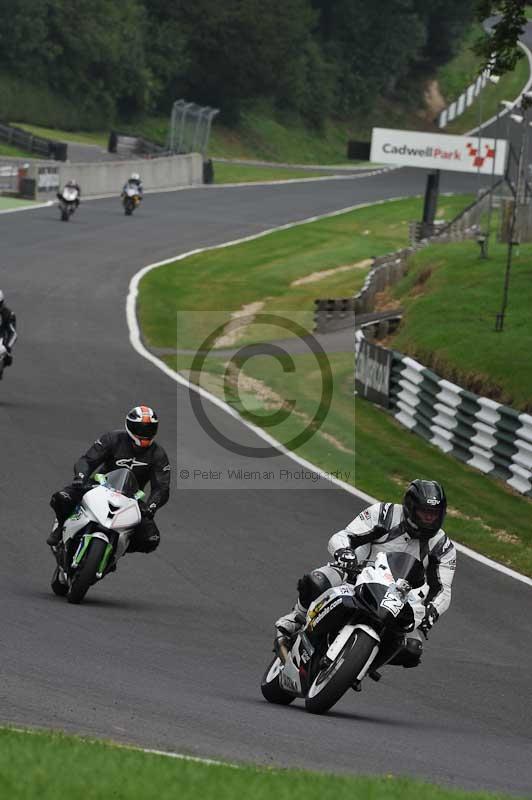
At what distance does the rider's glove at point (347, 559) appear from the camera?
9570 mm

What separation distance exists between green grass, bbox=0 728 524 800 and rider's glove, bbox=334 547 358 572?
232 cm

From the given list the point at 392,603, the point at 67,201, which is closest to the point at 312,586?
the point at 392,603

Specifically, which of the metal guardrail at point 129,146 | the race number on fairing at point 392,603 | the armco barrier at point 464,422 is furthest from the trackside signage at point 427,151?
the race number on fairing at point 392,603

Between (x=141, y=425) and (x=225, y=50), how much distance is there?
88179mm

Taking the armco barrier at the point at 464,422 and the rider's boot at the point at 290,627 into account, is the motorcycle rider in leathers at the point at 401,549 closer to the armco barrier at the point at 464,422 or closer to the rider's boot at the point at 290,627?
the rider's boot at the point at 290,627

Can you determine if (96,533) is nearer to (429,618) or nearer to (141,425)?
(141,425)

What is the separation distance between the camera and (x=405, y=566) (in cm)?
961

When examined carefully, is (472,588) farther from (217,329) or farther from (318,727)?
(217,329)

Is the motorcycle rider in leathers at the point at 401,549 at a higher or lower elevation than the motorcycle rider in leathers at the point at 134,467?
higher

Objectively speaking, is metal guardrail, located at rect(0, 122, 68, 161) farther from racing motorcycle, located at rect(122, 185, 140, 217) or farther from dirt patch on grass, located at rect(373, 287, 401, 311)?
dirt patch on grass, located at rect(373, 287, 401, 311)

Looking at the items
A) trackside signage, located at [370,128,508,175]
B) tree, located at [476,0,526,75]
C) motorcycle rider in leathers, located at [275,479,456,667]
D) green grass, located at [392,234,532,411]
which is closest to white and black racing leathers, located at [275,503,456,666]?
motorcycle rider in leathers, located at [275,479,456,667]

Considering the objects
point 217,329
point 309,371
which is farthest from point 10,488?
point 217,329

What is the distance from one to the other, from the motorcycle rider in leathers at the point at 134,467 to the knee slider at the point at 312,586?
3.21 metres

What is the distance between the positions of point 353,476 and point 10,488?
577 cm
